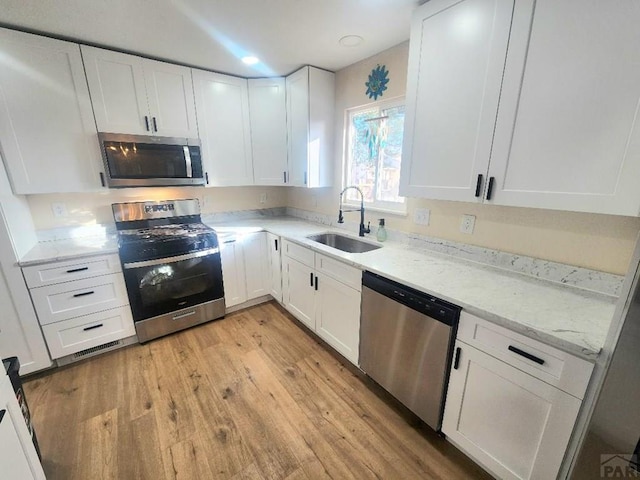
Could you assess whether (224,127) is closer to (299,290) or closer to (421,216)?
(299,290)

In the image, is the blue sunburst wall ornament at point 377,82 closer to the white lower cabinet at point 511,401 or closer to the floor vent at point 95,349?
the white lower cabinet at point 511,401

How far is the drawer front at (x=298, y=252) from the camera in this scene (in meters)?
2.23

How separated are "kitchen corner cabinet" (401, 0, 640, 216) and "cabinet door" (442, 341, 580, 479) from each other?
756 mm

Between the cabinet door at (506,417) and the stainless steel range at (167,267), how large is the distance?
7.00 feet

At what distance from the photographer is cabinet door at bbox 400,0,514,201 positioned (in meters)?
1.26

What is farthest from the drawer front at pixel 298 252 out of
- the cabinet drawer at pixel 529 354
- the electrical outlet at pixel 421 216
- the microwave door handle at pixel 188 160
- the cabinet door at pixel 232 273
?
the cabinet drawer at pixel 529 354

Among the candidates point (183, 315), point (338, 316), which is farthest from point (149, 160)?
point (338, 316)

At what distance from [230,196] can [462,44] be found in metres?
2.58

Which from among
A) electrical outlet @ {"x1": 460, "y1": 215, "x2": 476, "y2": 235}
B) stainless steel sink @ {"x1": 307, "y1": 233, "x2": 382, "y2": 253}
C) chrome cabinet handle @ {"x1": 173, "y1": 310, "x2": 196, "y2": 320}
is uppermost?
electrical outlet @ {"x1": 460, "y1": 215, "x2": 476, "y2": 235}

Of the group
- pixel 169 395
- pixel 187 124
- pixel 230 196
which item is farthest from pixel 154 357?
pixel 187 124

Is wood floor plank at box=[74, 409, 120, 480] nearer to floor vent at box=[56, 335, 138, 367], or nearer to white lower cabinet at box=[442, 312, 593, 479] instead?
floor vent at box=[56, 335, 138, 367]

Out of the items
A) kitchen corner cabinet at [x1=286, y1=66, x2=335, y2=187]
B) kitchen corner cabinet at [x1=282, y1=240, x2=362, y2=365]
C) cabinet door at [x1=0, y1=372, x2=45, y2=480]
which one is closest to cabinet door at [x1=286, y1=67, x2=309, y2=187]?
kitchen corner cabinet at [x1=286, y1=66, x2=335, y2=187]

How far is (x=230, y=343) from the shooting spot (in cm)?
237

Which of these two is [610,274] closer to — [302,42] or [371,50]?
[371,50]
